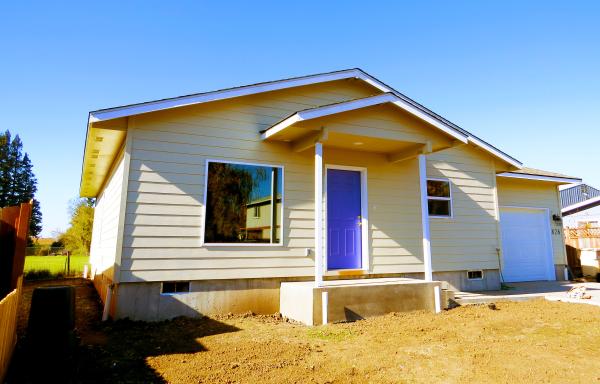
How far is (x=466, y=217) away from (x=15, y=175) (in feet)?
183

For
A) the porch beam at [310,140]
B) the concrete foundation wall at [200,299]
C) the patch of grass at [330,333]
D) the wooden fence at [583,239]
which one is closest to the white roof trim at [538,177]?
the wooden fence at [583,239]

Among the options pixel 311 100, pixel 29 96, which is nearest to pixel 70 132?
pixel 29 96

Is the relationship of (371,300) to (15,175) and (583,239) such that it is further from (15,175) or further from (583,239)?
(15,175)

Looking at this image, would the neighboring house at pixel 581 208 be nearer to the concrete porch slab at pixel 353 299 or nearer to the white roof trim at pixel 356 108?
the white roof trim at pixel 356 108

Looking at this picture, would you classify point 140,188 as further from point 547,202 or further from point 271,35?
point 547,202

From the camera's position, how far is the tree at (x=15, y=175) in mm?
44688

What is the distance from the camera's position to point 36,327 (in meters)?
3.99

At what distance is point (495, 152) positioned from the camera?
32.2 feet

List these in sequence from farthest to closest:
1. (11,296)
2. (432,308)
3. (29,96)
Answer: (29,96), (432,308), (11,296)

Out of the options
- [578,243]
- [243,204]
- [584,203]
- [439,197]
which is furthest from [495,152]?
[584,203]

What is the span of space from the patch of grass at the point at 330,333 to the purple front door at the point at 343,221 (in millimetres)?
2196

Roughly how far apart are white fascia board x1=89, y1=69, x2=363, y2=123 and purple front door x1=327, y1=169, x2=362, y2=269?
82.5 inches

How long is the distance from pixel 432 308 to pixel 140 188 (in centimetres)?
601

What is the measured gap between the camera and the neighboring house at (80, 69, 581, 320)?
251 inches
